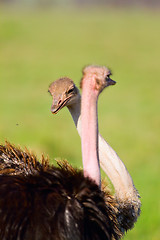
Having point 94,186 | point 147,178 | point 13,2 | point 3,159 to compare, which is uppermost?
point 13,2

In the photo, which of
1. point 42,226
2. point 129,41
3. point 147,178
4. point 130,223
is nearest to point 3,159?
point 42,226

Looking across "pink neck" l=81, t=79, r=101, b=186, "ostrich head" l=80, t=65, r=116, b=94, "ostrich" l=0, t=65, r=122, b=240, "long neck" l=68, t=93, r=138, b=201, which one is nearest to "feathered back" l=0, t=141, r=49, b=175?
"ostrich" l=0, t=65, r=122, b=240

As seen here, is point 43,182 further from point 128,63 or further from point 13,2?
point 13,2

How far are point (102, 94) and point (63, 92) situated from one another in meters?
15.6

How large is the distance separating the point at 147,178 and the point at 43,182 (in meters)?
5.99

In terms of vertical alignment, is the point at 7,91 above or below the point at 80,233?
above

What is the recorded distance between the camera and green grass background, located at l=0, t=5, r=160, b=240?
1138 centimetres

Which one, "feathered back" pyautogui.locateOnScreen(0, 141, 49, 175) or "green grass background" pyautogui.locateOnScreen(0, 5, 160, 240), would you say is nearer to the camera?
"feathered back" pyautogui.locateOnScreen(0, 141, 49, 175)

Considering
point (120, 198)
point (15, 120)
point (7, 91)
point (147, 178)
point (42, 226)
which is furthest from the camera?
point (7, 91)

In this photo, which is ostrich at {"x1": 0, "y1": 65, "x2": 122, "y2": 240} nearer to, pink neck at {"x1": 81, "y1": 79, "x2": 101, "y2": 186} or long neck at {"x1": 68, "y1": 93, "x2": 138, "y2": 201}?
pink neck at {"x1": 81, "y1": 79, "x2": 101, "y2": 186}

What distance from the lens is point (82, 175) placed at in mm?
4059

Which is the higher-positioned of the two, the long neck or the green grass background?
the green grass background

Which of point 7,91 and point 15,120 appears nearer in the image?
point 15,120

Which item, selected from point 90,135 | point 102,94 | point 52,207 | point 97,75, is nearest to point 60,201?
point 52,207
